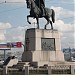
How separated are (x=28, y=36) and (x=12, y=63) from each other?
12.4 feet

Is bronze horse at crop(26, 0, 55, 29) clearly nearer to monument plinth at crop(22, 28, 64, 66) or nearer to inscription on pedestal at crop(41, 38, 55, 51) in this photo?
monument plinth at crop(22, 28, 64, 66)

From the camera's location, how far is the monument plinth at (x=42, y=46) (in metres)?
35.8

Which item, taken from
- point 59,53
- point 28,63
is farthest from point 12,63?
point 59,53

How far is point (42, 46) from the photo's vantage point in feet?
119

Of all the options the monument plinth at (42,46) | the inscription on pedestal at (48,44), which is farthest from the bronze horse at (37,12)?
the inscription on pedestal at (48,44)

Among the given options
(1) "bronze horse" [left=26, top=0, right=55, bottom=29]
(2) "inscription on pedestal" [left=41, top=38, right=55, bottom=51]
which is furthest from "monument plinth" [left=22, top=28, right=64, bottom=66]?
(1) "bronze horse" [left=26, top=0, right=55, bottom=29]

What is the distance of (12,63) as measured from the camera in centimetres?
3772

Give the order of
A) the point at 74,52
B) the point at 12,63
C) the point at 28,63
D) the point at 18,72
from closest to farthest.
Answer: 1. the point at 18,72
2. the point at 28,63
3. the point at 12,63
4. the point at 74,52

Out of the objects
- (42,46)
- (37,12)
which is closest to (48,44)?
(42,46)

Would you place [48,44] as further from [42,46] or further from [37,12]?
[37,12]

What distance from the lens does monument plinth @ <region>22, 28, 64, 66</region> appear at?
3584 centimetres

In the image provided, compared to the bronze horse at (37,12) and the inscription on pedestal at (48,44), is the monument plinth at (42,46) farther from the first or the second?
the bronze horse at (37,12)

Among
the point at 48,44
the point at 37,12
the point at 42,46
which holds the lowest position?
the point at 42,46

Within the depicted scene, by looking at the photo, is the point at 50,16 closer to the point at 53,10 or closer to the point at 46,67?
the point at 53,10
